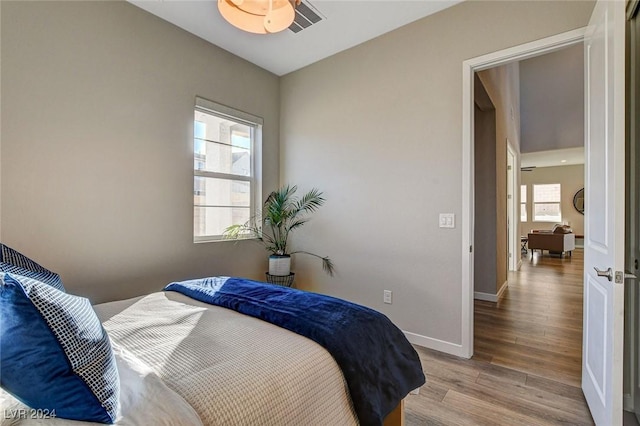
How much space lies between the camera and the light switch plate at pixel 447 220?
2.54 metres

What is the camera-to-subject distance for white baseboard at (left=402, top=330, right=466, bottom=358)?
251cm

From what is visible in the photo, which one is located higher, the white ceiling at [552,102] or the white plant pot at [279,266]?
the white ceiling at [552,102]

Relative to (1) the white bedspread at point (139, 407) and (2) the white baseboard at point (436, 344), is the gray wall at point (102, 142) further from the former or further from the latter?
(2) the white baseboard at point (436, 344)

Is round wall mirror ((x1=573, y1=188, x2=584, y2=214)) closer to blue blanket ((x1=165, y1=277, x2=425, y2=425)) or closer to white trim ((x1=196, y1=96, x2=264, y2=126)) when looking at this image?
white trim ((x1=196, y1=96, x2=264, y2=126))

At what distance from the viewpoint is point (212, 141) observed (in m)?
3.23

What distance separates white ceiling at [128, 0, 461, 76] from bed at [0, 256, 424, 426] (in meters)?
2.39

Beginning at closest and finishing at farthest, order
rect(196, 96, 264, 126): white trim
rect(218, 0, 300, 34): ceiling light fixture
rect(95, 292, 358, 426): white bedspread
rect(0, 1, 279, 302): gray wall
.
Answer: rect(95, 292, 358, 426): white bedspread → rect(218, 0, 300, 34): ceiling light fixture → rect(0, 1, 279, 302): gray wall → rect(196, 96, 264, 126): white trim

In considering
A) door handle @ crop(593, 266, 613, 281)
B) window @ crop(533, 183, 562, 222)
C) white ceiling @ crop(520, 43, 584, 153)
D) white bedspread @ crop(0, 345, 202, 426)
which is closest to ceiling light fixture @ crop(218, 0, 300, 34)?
white bedspread @ crop(0, 345, 202, 426)

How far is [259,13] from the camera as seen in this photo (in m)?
1.74

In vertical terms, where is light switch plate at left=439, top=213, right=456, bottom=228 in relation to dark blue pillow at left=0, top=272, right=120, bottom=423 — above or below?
above

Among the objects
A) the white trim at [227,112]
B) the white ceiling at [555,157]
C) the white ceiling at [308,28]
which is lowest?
the white trim at [227,112]

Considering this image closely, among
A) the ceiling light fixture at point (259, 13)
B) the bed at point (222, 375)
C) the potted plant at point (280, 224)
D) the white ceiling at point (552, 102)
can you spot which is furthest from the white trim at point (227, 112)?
the white ceiling at point (552, 102)

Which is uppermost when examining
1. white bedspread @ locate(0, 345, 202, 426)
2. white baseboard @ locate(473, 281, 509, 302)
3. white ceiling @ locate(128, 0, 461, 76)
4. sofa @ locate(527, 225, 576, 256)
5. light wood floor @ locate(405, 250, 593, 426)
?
white ceiling @ locate(128, 0, 461, 76)

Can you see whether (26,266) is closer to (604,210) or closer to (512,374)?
(604,210)
